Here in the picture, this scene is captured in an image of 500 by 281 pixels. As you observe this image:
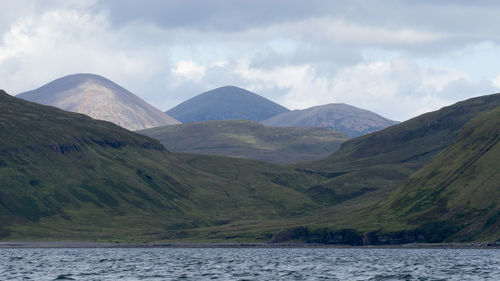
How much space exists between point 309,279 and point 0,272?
5735 centimetres

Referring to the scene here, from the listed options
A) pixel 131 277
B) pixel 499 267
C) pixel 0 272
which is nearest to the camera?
pixel 131 277

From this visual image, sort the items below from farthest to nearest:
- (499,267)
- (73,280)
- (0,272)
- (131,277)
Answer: (499,267), (0,272), (131,277), (73,280)

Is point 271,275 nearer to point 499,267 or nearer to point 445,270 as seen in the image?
point 445,270

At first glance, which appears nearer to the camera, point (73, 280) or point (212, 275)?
point (73, 280)

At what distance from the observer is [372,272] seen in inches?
5325

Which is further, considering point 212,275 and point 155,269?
point 155,269

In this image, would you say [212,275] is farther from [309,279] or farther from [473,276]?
[473,276]

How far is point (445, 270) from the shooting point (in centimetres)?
14138

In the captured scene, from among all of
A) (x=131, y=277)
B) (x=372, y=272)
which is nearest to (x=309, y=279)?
(x=372, y=272)

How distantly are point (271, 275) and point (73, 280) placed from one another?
34.7m

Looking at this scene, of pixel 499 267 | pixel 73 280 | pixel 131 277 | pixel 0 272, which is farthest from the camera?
pixel 499 267

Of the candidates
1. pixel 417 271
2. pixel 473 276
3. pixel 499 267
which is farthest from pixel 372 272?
pixel 499 267

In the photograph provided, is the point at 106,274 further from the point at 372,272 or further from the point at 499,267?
the point at 499,267

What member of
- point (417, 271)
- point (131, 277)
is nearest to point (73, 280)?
point (131, 277)
